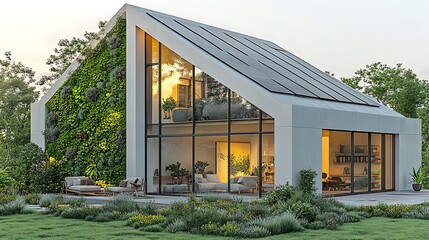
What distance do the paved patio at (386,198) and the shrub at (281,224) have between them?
253 inches

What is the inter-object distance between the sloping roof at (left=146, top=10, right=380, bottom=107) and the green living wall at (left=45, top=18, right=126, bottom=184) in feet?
8.10

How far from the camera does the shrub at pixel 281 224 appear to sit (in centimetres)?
1146

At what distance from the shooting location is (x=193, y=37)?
883 inches

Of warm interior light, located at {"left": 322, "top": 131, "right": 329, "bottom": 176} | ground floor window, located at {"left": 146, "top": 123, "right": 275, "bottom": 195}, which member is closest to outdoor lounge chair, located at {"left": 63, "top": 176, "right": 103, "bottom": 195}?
ground floor window, located at {"left": 146, "top": 123, "right": 275, "bottom": 195}

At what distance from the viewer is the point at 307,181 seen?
61.4ft

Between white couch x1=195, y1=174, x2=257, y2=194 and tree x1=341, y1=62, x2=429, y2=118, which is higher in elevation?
tree x1=341, y1=62, x2=429, y2=118

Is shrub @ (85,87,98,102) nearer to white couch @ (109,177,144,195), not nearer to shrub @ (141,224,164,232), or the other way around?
white couch @ (109,177,144,195)

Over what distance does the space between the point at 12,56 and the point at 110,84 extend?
17.5 meters

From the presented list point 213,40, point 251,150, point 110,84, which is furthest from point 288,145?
point 110,84

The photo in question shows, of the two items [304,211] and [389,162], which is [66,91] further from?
[304,211]

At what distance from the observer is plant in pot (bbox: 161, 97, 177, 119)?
2209cm

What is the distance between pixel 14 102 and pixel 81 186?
17.9 metres

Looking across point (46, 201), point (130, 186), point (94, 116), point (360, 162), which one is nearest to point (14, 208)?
point (46, 201)

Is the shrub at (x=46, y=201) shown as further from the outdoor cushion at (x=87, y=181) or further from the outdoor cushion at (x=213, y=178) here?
the outdoor cushion at (x=213, y=178)
